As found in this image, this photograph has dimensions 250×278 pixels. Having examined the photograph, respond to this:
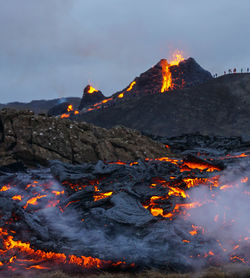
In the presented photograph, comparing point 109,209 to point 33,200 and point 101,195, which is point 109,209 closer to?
point 101,195

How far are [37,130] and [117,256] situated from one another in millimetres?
11442

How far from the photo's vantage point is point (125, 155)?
16.0 meters

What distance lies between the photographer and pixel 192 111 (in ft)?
158

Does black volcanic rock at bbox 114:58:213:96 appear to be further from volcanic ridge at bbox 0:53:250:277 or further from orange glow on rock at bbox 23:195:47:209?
orange glow on rock at bbox 23:195:47:209

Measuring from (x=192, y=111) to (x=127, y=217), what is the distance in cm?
4339

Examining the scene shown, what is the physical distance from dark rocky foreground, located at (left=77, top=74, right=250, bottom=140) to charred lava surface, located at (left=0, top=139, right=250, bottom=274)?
3052 centimetres

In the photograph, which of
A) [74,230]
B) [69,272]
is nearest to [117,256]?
[69,272]

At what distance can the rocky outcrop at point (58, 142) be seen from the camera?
47.6 ft

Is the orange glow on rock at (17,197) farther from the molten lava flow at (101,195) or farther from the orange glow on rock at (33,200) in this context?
the molten lava flow at (101,195)

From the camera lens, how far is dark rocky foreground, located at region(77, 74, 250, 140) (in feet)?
139

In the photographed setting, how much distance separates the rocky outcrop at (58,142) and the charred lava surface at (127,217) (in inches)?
182

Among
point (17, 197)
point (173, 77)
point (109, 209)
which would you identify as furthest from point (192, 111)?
point (109, 209)

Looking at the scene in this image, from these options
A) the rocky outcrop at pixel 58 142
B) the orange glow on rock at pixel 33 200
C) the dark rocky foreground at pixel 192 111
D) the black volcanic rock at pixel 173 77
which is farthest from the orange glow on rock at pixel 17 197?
the black volcanic rock at pixel 173 77

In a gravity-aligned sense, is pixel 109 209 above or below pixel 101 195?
below
